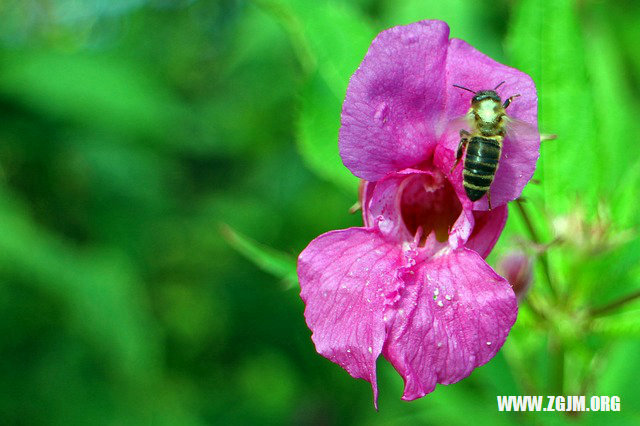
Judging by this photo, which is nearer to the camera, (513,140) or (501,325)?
(501,325)

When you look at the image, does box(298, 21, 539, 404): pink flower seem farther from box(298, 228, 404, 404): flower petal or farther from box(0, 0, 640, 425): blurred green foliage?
box(0, 0, 640, 425): blurred green foliage

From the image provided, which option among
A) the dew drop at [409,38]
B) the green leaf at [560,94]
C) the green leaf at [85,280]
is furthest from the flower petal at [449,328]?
the green leaf at [85,280]

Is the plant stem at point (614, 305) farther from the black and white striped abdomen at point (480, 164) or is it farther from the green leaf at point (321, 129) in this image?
the green leaf at point (321, 129)

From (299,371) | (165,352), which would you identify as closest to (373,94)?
(299,371)

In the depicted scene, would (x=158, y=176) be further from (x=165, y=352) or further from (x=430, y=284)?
(x=430, y=284)

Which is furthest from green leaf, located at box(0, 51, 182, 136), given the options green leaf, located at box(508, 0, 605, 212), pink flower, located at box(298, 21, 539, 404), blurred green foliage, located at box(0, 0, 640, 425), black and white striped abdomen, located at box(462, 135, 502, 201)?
black and white striped abdomen, located at box(462, 135, 502, 201)

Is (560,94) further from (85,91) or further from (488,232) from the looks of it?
(85,91)
